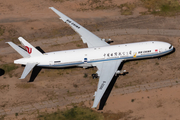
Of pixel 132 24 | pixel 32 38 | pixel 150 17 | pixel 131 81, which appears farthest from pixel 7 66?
pixel 150 17

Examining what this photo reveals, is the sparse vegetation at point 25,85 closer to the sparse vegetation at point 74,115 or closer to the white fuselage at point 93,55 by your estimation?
the white fuselage at point 93,55

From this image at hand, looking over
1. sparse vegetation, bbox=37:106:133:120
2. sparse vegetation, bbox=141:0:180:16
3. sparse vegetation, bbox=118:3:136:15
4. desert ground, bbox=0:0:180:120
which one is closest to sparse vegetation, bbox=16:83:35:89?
desert ground, bbox=0:0:180:120

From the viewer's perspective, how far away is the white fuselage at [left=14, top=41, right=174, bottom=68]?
5134cm

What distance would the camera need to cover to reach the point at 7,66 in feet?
188

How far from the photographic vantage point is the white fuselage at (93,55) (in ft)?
168

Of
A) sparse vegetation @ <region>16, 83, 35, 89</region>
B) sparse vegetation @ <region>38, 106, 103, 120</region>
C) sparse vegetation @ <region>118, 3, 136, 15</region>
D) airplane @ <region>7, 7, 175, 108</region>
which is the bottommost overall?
sparse vegetation @ <region>38, 106, 103, 120</region>

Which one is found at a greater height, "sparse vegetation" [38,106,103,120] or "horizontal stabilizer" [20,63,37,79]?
"horizontal stabilizer" [20,63,37,79]

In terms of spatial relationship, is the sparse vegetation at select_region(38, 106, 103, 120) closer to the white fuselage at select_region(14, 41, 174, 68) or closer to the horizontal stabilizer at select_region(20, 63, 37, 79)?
the horizontal stabilizer at select_region(20, 63, 37, 79)

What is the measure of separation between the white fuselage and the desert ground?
15.4 feet

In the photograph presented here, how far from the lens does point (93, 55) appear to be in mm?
51781

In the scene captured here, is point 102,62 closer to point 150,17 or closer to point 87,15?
point 87,15

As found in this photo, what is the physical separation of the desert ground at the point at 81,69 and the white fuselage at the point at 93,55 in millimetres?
4699

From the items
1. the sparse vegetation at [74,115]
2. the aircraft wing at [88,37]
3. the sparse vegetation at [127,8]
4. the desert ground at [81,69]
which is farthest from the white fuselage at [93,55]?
the sparse vegetation at [127,8]

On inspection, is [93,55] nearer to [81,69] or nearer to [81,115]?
[81,69]
